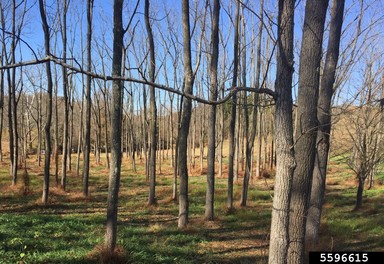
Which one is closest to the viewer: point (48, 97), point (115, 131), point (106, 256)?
point (106, 256)

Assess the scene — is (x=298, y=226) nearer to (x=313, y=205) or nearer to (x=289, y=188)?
(x=289, y=188)

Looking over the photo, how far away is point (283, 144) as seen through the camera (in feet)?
9.95

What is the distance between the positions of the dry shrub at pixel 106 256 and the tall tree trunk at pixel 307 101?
339 centimetres

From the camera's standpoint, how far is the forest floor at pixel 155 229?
615 cm

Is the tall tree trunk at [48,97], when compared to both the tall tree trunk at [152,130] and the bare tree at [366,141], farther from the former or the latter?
the bare tree at [366,141]

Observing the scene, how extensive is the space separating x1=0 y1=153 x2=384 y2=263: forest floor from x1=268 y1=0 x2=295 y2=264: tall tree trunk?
0.73ft

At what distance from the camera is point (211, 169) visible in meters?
9.71

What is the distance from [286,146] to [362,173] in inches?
395

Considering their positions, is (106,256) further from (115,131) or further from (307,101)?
(307,101)

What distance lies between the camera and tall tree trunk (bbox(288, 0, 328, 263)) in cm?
354

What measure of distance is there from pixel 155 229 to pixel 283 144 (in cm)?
622

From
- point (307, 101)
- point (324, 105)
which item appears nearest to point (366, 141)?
point (324, 105)

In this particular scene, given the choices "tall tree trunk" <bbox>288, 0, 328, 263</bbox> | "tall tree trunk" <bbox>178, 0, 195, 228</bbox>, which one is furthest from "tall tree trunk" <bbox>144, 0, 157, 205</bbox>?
"tall tree trunk" <bbox>288, 0, 328, 263</bbox>

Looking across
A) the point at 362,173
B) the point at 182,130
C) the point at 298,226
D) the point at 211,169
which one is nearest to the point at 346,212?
the point at 362,173
